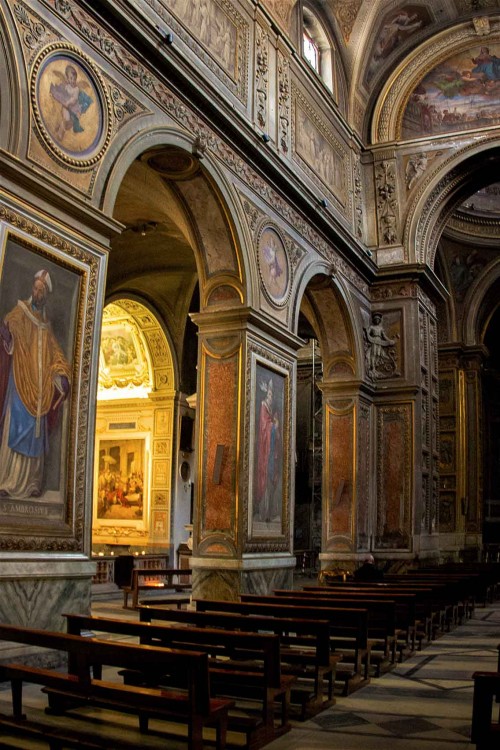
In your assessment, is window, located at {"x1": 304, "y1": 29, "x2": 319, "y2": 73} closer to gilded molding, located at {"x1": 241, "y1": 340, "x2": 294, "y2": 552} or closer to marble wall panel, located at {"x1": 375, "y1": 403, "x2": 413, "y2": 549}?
gilded molding, located at {"x1": 241, "y1": 340, "x2": 294, "y2": 552}

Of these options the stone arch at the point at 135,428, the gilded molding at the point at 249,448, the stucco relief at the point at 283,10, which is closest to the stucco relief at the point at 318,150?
the stucco relief at the point at 283,10

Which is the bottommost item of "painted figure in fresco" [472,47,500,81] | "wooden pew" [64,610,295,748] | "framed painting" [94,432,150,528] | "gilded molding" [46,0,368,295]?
"wooden pew" [64,610,295,748]

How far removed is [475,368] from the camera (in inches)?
1135

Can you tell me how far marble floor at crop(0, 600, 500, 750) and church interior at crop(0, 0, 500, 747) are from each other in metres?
2.01

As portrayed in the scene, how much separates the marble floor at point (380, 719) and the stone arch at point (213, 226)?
665 centimetres

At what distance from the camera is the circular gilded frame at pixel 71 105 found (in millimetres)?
8523

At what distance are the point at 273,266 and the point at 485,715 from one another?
437 inches

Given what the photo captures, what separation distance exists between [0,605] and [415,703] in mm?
3684

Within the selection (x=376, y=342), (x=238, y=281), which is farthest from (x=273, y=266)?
(x=376, y=342)

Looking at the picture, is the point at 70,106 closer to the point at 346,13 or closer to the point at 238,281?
the point at 238,281

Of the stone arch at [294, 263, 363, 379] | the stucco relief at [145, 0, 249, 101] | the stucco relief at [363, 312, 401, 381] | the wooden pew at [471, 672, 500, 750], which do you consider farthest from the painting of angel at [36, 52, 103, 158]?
the stucco relief at [363, 312, 401, 381]

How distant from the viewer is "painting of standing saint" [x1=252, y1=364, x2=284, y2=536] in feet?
42.8

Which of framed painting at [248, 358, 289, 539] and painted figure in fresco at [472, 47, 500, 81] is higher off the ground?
painted figure in fresco at [472, 47, 500, 81]

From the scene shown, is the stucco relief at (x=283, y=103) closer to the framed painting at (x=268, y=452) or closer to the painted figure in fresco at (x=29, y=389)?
the framed painting at (x=268, y=452)
